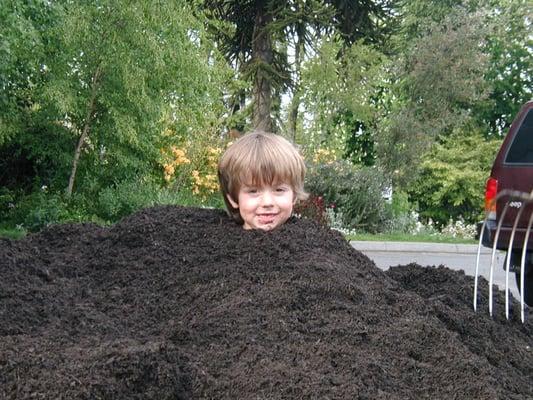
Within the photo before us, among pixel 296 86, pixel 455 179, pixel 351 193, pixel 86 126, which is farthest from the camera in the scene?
pixel 455 179

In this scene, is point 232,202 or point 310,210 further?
point 310,210

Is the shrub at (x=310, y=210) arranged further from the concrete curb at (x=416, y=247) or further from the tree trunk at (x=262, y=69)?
the tree trunk at (x=262, y=69)

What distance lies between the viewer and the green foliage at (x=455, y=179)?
22.0 meters

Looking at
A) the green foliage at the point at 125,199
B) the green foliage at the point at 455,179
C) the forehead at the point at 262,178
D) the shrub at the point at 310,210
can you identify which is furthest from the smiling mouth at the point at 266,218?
the green foliage at the point at 455,179

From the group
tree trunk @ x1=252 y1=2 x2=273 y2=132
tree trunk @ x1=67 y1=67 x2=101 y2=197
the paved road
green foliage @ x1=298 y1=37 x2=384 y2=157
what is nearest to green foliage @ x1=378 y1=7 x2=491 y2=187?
green foliage @ x1=298 y1=37 x2=384 y2=157

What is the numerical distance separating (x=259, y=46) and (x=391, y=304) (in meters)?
15.7

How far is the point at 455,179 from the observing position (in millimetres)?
21703

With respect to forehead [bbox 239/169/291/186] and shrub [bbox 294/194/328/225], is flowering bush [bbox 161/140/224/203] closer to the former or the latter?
shrub [bbox 294/194/328/225]

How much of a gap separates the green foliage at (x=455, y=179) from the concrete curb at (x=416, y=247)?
768 centimetres

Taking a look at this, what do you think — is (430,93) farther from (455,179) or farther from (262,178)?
(262,178)

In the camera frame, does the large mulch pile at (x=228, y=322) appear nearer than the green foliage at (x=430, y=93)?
Yes

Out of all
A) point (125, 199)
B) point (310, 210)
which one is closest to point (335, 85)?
point (310, 210)

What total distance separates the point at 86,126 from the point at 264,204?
9.27 m

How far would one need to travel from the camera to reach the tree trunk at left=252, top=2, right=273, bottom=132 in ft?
57.9
